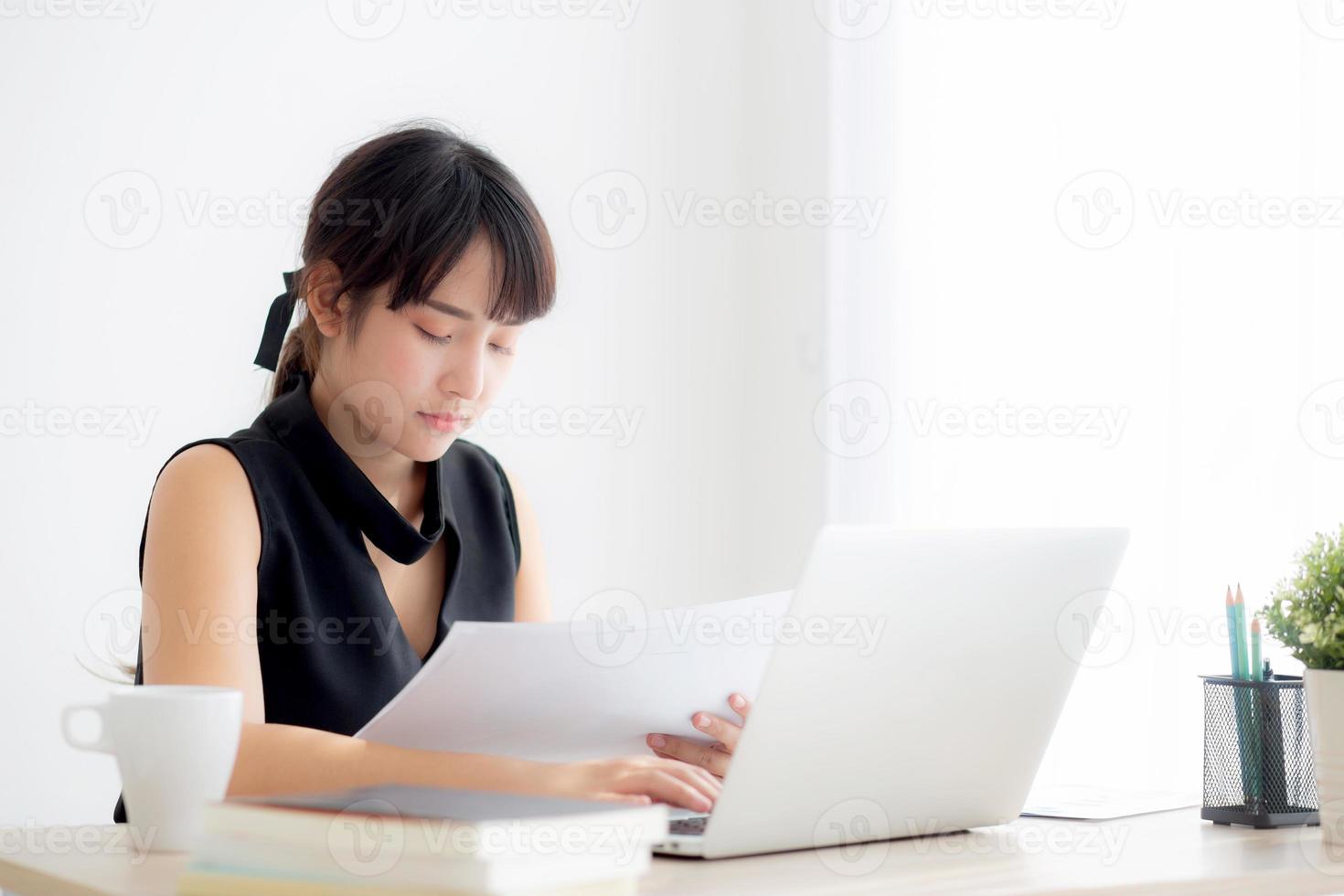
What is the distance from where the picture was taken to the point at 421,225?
1.30 metres

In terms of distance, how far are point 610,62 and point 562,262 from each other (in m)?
0.43

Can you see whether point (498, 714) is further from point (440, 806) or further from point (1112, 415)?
point (1112, 415)

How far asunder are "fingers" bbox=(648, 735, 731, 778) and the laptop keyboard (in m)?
0.11

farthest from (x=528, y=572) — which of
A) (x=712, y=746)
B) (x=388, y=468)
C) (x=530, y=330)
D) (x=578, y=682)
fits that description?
(x=530, y=330)

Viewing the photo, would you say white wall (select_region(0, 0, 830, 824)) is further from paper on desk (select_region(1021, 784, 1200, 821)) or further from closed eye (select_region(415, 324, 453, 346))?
paper on desk (select_region(1021, 784, 1200, 821))

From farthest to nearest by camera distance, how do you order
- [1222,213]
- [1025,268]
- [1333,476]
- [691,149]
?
[691,149]
[1025,268]
[1222,213]
[1333,476]

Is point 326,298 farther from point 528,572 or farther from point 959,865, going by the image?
point 959,865

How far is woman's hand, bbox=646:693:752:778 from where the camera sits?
3.48 ft

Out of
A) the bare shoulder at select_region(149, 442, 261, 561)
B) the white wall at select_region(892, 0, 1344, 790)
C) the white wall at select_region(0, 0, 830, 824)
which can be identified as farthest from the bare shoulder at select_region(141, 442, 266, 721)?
the white wall at select_region(892, 0, 1344, 790)

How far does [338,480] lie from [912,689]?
684mm

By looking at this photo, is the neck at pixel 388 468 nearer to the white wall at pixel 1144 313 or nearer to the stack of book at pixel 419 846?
the stack of book at pixel 419 846

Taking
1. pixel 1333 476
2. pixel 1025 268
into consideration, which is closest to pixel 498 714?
pixel 1333 476

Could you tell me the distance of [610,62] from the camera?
9.08 ft

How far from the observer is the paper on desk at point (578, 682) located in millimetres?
866
